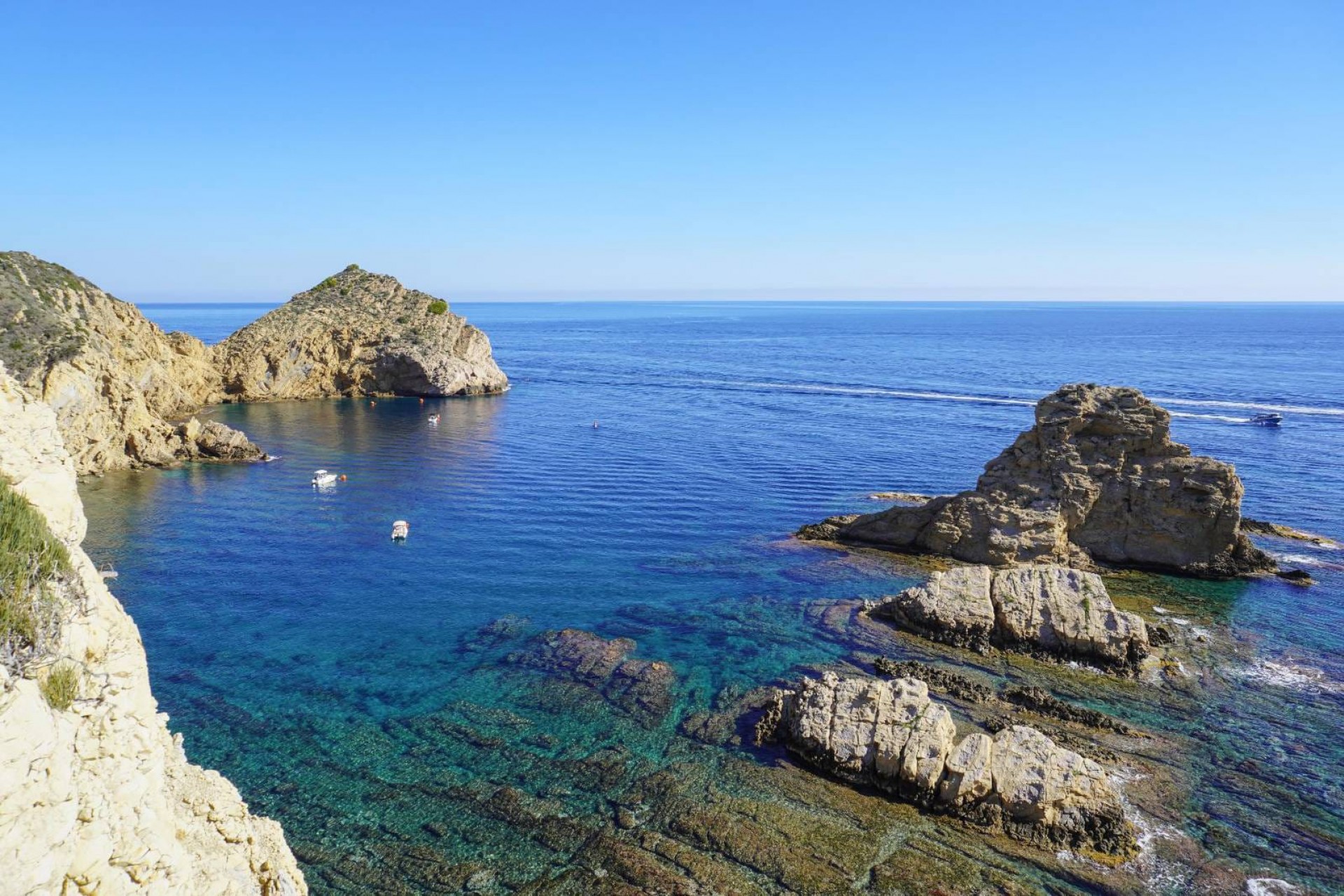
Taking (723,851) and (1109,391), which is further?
(1109,391)

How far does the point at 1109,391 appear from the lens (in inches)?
1453

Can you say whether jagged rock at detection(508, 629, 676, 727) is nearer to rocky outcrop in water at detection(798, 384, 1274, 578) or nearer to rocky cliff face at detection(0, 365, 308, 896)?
rocky cliff face at detection(0, 365, 308, 896)

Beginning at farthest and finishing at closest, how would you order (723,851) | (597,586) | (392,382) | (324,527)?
(392,382)
(324,527)
(597,586)
(723,851)

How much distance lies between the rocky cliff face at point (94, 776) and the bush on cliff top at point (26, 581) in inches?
7.8

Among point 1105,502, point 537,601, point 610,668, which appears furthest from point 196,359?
point 1105,502

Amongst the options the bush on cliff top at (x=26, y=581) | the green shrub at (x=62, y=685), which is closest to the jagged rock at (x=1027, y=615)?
the green shrub at (x=62, y=685)

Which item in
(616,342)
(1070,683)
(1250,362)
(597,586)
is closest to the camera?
(1070,683)

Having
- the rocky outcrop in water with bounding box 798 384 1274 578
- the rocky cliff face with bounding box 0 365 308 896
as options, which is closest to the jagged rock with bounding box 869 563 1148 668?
the rocky outcrop in water with bounding box 798 384 1274 578

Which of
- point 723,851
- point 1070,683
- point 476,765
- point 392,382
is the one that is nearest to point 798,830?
point 723,851

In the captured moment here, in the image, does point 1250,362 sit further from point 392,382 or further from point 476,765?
point 476,765

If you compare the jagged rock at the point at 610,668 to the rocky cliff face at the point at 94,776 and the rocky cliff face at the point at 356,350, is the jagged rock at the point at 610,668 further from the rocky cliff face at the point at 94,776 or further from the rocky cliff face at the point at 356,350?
the rocky cliff face at the point at 356,350

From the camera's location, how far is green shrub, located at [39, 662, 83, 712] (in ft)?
27.7

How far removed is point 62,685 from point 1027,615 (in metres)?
27.2

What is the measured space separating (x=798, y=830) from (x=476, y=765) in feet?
27.2
